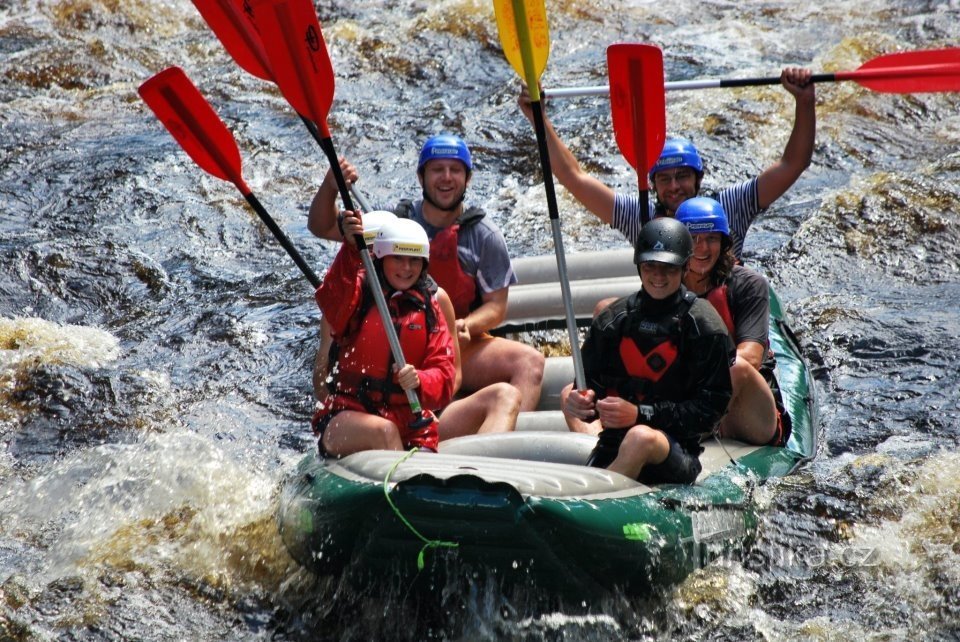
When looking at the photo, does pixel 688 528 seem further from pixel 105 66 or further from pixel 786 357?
pixel 105 66

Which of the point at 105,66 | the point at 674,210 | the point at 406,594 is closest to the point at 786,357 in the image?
the point at 674,210

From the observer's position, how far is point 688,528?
158 inches

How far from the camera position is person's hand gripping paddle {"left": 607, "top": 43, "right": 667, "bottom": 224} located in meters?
4.93

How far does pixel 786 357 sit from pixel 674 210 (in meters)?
1.04

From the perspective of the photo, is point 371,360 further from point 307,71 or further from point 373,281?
point 307,71

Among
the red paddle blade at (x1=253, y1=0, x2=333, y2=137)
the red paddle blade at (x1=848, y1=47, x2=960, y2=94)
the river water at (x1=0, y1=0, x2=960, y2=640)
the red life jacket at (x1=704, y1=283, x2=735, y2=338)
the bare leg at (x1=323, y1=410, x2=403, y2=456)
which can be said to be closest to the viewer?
the red paddle blade at (x1=253, y1=0, x2=333, y2=137)

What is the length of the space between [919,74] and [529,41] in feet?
7.23

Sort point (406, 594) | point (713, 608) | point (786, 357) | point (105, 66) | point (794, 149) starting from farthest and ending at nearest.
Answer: point (105, 66) → point (786, 357) → point (794, 149) → point (713, 608) → point (406, 594)

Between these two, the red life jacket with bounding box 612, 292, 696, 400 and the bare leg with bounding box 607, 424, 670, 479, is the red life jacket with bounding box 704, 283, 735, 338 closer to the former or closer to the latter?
the red life jacket with bounding box 612, 292, 696, 400

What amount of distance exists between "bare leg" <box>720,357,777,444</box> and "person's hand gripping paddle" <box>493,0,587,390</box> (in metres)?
0.73

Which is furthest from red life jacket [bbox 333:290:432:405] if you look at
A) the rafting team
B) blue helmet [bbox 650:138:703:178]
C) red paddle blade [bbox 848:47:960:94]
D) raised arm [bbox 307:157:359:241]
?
red paddle blade [bbox 848:47:960:94]

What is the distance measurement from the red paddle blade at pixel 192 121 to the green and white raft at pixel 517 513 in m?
1.33

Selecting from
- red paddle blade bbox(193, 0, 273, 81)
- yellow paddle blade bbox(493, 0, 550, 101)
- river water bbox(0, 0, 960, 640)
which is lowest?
river water bbox(0, 0, 960, 640)

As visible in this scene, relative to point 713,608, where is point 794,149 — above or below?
above
